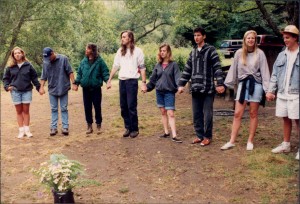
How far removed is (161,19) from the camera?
79.1 feet

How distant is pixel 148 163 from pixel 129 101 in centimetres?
162

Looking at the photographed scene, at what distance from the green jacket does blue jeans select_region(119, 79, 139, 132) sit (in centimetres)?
43

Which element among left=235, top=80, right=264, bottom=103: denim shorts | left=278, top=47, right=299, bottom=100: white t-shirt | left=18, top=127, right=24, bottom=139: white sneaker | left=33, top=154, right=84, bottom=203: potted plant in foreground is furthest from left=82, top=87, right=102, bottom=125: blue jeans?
left=278, top=47, right=299, bottom=100: white t-shirt

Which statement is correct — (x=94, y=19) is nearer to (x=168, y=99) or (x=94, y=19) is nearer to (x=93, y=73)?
(x=93, y=73)

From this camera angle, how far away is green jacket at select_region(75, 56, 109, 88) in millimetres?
7129

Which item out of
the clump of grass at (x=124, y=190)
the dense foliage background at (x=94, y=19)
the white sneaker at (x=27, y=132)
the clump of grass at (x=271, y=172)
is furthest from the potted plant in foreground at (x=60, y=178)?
the dense foliage background at (x=94, y=19)

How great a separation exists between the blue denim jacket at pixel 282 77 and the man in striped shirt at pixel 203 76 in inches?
31.0

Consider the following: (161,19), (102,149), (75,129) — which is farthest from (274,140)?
(161,19)

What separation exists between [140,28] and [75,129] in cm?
1749

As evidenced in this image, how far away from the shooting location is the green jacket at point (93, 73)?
713cm

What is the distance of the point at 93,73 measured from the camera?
7137 mm

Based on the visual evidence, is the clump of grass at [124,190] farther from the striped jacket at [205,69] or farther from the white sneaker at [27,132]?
the white sneaker at [27,132]

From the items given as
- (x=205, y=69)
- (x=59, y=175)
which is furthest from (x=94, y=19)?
(x=59, y=175)

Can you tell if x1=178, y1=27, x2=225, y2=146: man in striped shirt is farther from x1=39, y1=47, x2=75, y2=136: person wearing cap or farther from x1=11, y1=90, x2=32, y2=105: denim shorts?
x1=11, y1=90, x2=32, y2=105: denim shorts
